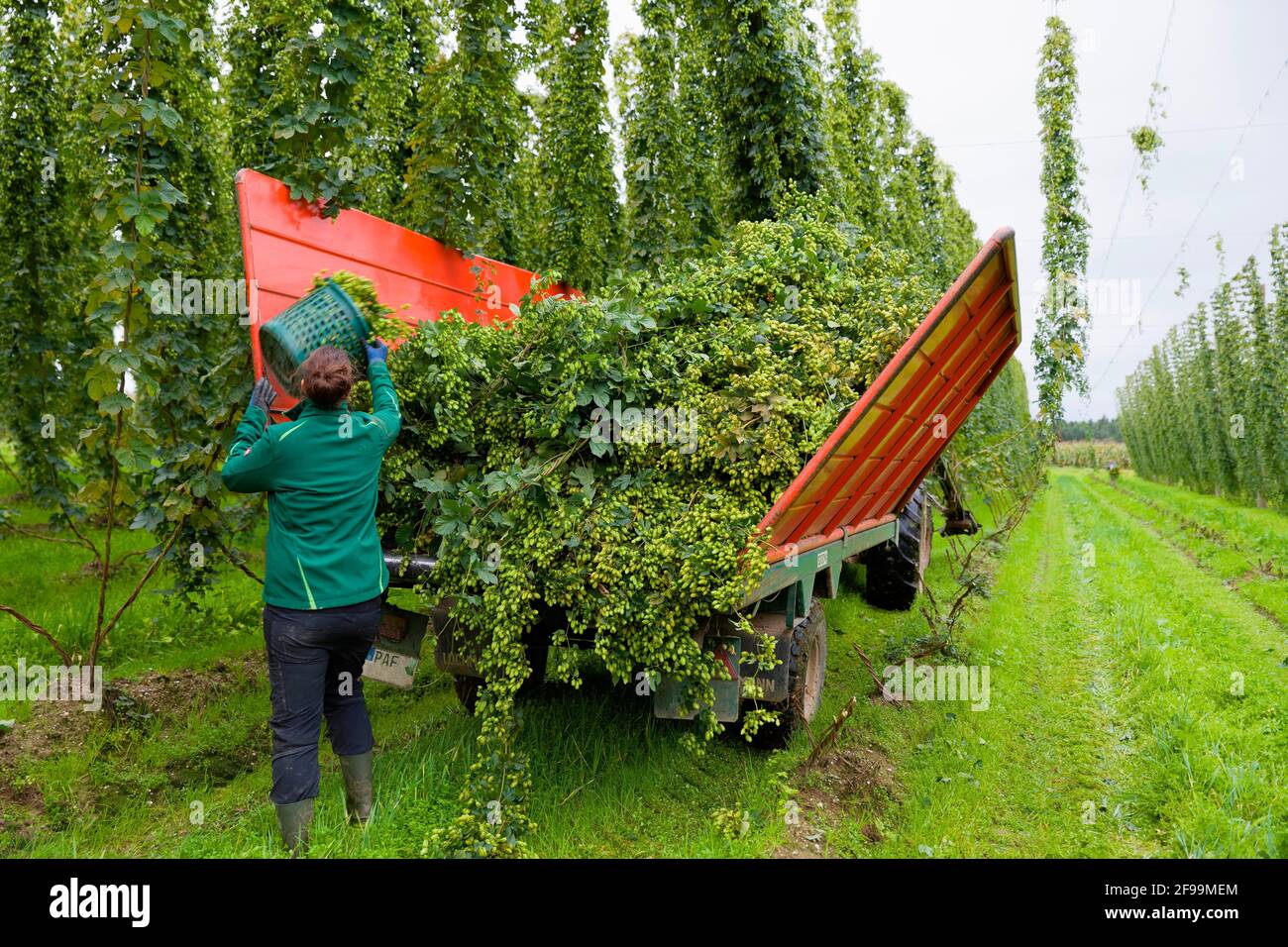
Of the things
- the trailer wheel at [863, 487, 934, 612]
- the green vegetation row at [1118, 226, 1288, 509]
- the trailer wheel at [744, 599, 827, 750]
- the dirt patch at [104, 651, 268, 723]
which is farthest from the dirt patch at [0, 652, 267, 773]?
the green vegetation row at [1118, 226, 1288, 509]

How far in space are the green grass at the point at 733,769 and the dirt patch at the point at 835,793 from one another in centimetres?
1

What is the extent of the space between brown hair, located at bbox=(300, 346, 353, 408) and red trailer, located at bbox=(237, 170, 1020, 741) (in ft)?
1.63

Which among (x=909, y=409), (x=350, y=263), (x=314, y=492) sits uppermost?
(x=350, y=263)

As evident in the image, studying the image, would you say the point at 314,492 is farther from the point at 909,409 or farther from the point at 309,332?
the point at 909,409

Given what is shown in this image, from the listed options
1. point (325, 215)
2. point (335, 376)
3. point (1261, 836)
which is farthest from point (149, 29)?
point (1261, 836)

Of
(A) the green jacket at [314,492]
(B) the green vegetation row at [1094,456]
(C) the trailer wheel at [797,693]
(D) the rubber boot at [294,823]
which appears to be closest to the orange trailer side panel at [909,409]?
(C) the trailer wheel at [797,693]

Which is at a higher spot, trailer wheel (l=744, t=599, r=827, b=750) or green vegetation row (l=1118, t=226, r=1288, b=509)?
green vegetation row (l=1118, t=226, r=1288, b=509)

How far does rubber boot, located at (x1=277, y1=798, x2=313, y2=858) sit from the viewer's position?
3117 mm

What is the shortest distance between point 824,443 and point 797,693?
1.40 meters

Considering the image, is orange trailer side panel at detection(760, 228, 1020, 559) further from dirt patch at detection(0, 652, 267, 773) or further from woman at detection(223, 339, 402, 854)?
dirt patch at detection(0, 652, 267, 773)

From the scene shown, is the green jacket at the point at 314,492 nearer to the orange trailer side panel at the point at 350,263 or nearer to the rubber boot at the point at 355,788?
the orange trailer side panel at the point at 350,263

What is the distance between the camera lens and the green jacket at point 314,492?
3.12 m

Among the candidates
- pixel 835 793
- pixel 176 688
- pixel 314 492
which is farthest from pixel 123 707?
Result: pixel 835 793

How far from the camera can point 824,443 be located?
3434 millimetres
